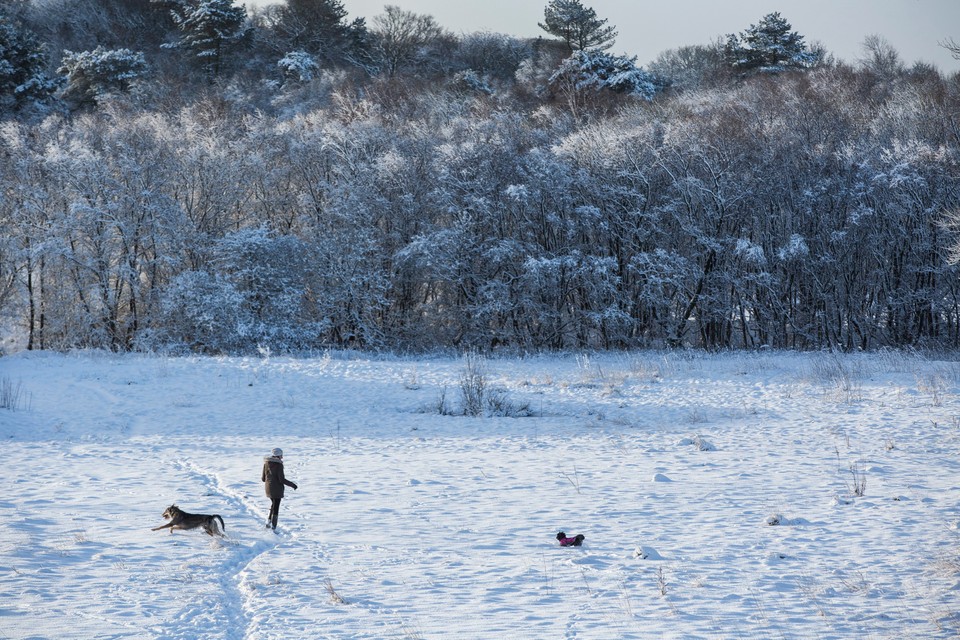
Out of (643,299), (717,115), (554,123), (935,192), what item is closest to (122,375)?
(643,299)

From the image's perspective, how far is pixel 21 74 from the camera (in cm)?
4128

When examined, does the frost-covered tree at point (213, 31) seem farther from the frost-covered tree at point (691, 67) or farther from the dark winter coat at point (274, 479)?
the dark winter coat at point (274, 479)

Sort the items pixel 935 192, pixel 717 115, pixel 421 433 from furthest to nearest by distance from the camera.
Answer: pixel 717 115 → pixel 935 192 → pixel 421 433

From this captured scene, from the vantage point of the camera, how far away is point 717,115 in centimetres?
3184

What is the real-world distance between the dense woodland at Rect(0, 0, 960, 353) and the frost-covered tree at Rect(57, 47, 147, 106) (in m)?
15.8

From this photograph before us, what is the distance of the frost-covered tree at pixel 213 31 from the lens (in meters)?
52.5

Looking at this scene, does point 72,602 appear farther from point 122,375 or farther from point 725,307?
point 725,307

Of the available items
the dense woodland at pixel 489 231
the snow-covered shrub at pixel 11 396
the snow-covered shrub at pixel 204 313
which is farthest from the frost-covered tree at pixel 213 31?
the snow-covered shrub at pixel 11 396

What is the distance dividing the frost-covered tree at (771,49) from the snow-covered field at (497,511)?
37.6 meters

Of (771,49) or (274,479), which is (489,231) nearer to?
(274,479)

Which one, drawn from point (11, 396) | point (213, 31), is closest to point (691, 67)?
point (213, 31)

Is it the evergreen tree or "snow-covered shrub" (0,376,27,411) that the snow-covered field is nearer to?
"snow-covered shrub" (0,376,27,411)

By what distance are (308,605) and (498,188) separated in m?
24.5

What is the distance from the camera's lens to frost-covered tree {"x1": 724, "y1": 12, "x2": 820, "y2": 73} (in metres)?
49.7
